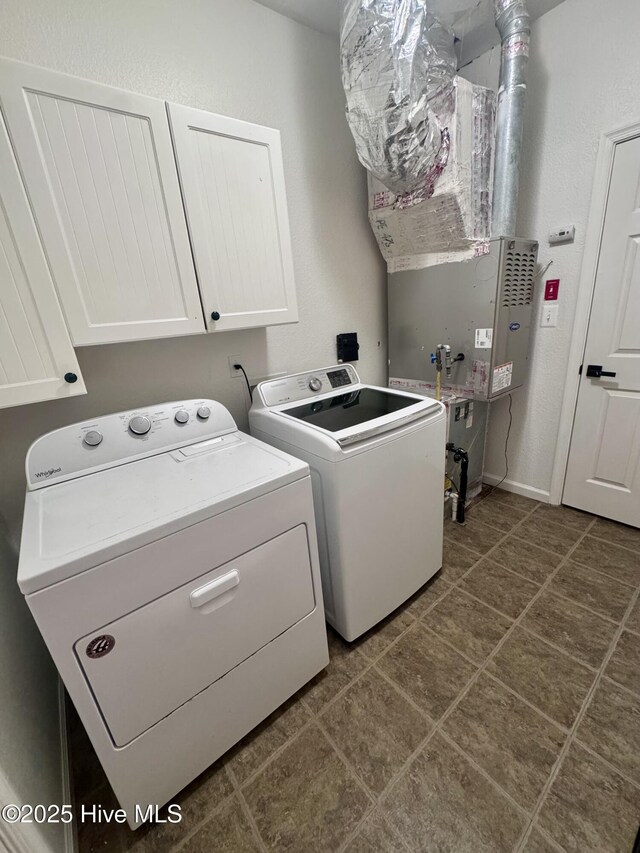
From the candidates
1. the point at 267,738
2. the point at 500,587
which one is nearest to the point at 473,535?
the point at 500,587

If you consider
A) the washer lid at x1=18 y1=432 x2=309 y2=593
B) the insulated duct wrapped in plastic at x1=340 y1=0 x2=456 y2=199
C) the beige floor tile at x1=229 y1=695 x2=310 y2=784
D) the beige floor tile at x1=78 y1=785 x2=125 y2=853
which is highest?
the insulated duct wrapped in plastic at x1=340 y1=0 x2=456 y2=199

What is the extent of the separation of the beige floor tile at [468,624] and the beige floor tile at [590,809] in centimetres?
39

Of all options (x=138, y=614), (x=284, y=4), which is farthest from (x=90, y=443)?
(x=284, y=4)

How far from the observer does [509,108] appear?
168 cm

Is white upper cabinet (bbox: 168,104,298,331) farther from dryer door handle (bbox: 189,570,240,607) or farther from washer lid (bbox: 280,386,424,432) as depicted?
dryer door handle (bbox: 189,570,240,607)

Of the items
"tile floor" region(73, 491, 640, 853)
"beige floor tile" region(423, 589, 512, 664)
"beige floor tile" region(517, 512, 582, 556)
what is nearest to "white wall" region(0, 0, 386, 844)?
"tile floor" region(73, 491, 640, 853)

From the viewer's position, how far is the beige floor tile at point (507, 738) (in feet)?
3.42

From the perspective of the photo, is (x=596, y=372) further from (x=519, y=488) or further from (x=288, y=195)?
(x=288, y=195)

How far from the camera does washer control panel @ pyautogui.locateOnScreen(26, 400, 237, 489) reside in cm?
112

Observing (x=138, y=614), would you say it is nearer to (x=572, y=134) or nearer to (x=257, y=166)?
(x=257, y=166)

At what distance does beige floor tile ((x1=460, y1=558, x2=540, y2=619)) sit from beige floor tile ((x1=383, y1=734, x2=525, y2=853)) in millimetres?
703

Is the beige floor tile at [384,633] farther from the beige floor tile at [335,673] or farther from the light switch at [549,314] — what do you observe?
the light switch at [549,314]

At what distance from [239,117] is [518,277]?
1.58m

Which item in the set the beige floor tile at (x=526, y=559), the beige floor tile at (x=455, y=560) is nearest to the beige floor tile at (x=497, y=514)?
the beige floor tile at (x=526, y=559)
